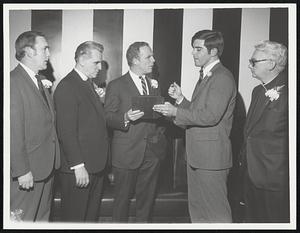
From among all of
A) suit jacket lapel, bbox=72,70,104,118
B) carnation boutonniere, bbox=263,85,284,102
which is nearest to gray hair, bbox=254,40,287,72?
carnation boutonniere, bbox=263,85,284,102

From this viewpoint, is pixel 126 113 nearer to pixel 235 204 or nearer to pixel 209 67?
pixel 209 67

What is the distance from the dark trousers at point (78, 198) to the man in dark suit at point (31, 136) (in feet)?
0.35

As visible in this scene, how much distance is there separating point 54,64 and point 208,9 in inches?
47.5

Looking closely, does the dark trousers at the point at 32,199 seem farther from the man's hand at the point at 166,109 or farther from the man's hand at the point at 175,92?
the man's hand at the point at 175,92

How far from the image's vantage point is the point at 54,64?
116 inches

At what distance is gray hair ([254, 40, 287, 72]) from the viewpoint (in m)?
2.81

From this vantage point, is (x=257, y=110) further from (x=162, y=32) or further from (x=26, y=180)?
(x=26, y=180)

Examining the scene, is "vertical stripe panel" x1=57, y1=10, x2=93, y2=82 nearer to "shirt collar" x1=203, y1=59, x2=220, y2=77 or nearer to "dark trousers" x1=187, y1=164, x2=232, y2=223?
"shirt collar" x1=203, y1=59, x2=220, y2=77

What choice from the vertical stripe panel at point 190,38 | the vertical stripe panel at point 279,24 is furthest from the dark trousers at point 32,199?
the vertical stripe panel at point 279,24

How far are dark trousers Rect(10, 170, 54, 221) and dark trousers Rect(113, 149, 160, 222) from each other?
506 millimetres

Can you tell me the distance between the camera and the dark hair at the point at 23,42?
265 centimetres

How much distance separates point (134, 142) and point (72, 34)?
923 mm

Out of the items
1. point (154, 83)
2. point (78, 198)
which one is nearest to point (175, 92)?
point (154, 83)

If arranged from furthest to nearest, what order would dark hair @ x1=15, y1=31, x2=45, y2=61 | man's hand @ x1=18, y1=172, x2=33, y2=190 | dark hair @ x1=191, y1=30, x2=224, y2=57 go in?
1. dark hair @ x1=191, y1=30, x2=224, y2=57
2. dark hair @ x1=15, y1=31, x2=45, y2=61
3. man's hand @ x1=18, y1=172, x2=33, y2=190
